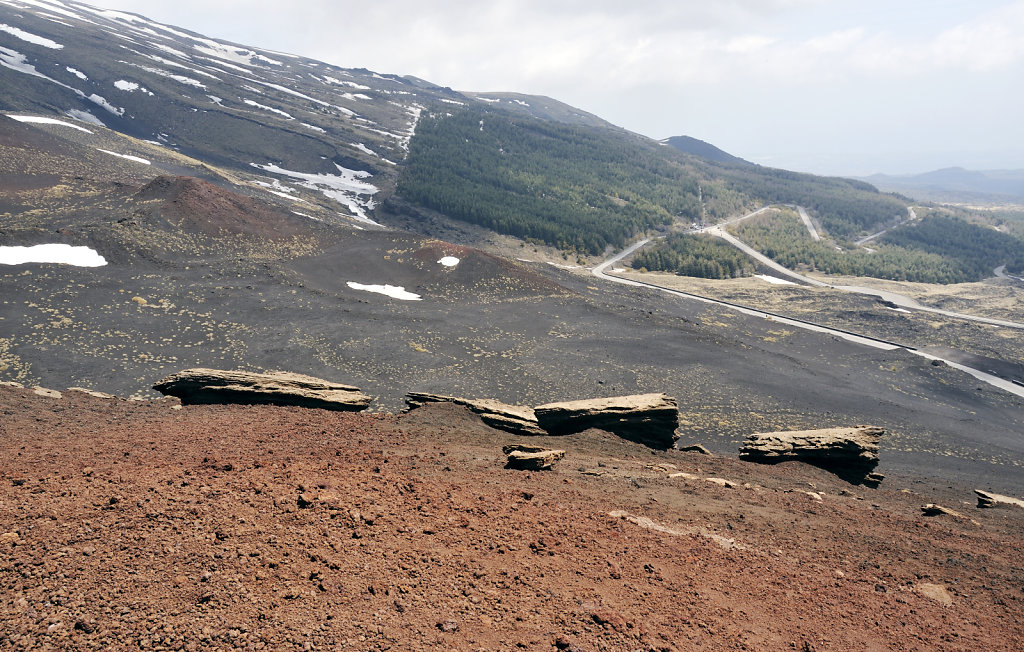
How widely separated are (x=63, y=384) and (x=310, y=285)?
17670 millimetres

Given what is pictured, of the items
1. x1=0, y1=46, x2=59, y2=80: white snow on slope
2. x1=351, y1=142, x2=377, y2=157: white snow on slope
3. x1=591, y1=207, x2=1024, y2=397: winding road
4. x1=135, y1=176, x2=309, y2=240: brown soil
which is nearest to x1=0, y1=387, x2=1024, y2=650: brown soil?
x1=135, y1=176, x2=309, y2=240: brown soil

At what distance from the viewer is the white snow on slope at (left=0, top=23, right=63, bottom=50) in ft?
357

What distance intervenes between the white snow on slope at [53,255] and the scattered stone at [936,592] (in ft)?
134

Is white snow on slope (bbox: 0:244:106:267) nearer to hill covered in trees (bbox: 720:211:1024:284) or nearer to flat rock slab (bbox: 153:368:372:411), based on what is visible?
flat rock slab (bbox: 153:368:372:411)

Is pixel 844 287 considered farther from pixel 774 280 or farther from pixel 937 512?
pixel 937 512

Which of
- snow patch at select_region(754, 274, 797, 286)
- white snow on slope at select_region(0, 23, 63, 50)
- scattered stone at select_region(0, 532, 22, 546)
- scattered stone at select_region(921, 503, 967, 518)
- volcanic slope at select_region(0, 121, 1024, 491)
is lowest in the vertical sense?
volcanic slope at select_region(0, 121, 1024, 491)

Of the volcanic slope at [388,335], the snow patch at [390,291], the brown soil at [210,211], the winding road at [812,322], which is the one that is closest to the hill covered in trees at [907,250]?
the winding road at [812,322]

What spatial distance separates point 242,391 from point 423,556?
35.5ft

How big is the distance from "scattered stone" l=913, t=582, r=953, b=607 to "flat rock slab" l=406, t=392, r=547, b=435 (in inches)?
399

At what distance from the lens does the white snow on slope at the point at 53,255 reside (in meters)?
30.4

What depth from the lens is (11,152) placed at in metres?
50.5

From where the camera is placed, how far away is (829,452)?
1816 cm

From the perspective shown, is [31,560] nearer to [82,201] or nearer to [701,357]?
[701,357]

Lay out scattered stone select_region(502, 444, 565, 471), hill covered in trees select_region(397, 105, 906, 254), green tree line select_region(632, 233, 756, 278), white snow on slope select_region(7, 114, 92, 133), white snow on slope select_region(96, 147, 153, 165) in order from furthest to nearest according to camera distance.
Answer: hill covered in trees select_region(397, 105, 906, 254) < green tree line select_region(632, 233, 756, 278) < white snow on slope select_region(7, 114, 92, 133) < white snow on slope select_region(96, 147, 153, 165) < scattered stone select_region(502, 444, 565, 471)
